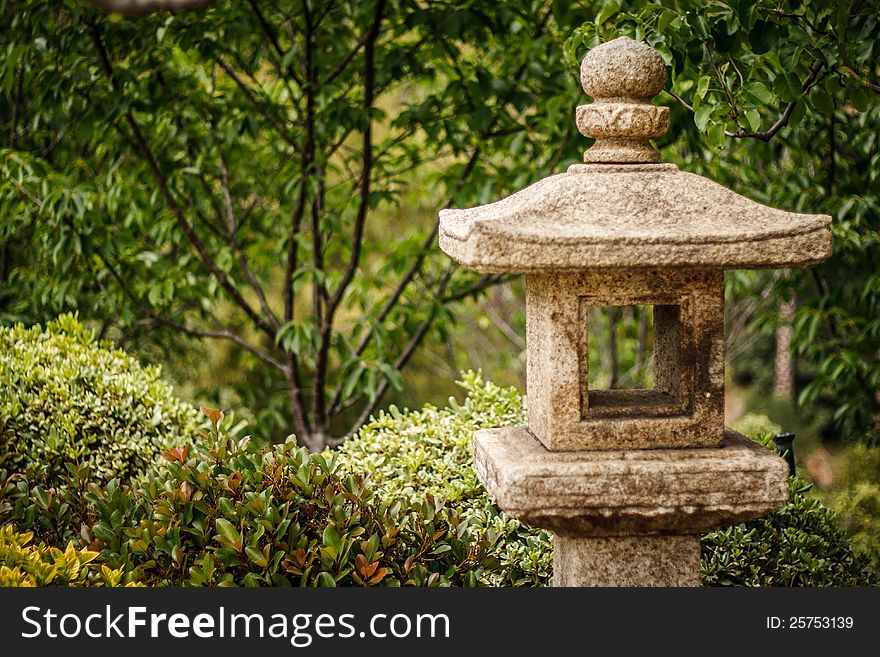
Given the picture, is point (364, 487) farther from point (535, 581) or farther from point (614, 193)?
point (614, 193)

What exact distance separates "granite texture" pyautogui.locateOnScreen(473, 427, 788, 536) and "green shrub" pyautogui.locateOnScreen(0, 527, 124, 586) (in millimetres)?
1032

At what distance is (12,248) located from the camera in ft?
18.4

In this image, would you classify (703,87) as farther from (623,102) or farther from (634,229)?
(634,229)

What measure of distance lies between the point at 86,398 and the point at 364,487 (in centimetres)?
139

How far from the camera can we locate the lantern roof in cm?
200

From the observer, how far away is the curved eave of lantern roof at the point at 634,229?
199cm

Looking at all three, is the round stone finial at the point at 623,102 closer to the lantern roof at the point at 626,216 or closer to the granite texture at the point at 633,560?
the lantern roof at the point at 626,216

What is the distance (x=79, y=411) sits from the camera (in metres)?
3.35

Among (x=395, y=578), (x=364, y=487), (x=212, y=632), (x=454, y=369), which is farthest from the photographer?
(x=454, y=369)

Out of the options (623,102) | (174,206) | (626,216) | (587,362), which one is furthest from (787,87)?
(174,206)

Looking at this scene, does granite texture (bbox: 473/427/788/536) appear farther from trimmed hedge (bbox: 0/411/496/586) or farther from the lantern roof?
the lantern roof

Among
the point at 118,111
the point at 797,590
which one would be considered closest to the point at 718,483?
the point at 797,590

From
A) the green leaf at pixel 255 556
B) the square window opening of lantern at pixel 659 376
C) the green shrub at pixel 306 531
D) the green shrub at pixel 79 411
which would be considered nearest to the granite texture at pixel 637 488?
the square window opening of lantern at pixel 659 376

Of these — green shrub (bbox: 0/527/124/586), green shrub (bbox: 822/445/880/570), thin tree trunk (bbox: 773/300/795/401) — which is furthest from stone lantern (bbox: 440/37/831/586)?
thin tree trunk (bbox: 773/300/795/401)
